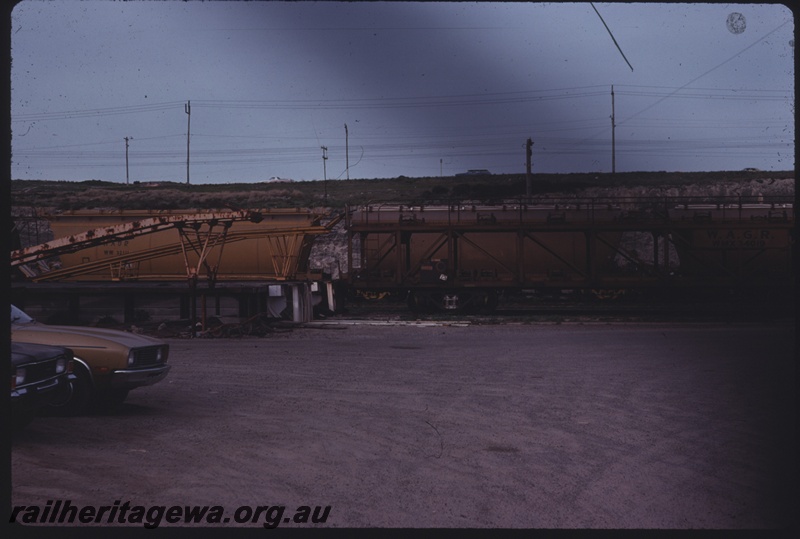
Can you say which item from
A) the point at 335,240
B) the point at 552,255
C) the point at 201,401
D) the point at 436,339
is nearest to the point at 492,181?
the point at 335,240

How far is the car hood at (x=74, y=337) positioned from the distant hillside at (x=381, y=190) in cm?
2760

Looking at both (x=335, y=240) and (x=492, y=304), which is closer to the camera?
(x=492, y=304)

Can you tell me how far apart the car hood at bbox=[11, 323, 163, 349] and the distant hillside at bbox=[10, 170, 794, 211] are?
27604mm

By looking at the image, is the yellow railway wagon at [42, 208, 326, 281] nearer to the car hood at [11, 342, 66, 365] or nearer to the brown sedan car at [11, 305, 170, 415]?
the brown sedan car at [11, 305, 170, 415]

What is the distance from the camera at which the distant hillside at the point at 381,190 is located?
138 feet

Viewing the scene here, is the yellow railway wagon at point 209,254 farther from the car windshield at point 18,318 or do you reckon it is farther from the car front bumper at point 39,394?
the car front bumper at point 39,394

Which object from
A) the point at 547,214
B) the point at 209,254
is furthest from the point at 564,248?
the point at 209,254

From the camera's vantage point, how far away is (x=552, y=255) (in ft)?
92.0

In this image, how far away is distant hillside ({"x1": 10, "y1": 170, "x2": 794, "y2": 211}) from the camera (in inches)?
1651

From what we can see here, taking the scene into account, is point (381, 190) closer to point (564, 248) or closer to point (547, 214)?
point (547, 214)

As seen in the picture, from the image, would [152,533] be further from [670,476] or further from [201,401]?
[201,401]

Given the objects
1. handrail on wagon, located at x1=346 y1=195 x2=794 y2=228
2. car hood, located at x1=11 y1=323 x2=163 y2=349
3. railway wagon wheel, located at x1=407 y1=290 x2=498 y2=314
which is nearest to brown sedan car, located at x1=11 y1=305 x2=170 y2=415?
car hood, located at x1=11 y1=323 x2=163 y2=349

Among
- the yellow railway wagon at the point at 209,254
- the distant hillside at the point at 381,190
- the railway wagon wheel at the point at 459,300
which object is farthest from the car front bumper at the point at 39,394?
the distant hillside at the point at 381,190

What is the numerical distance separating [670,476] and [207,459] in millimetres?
4179
